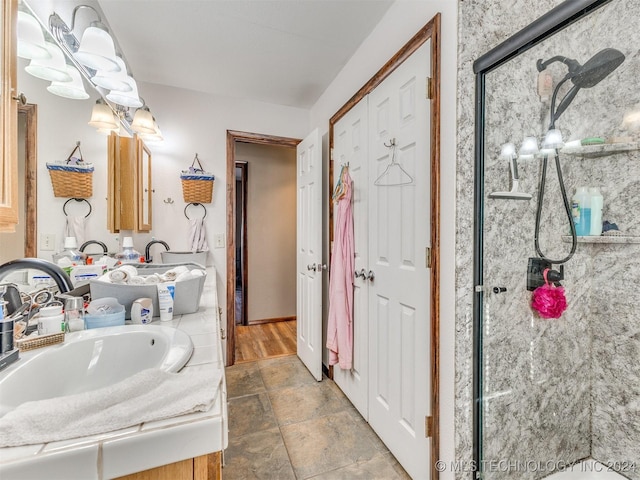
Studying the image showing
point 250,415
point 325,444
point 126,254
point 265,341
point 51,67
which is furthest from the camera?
point 265,341

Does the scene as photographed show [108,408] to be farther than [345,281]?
No

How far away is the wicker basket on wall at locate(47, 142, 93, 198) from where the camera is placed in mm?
1074

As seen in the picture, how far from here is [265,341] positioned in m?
3.18

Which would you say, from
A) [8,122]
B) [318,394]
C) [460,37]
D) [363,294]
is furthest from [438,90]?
[318,394]

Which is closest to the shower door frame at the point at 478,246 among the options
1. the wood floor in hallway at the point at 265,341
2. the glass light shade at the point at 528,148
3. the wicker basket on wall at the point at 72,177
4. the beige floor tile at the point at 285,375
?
the glass light shade at the point at 528,148

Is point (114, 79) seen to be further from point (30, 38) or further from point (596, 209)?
point (596, 209)

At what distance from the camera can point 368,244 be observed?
1.83m

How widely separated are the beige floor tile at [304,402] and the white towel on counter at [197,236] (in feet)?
4.26

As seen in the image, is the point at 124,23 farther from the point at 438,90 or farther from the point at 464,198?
the point at 464,198

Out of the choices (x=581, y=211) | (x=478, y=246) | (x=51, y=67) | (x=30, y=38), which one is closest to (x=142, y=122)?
(x=51, y=67)

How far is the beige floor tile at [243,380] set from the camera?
7.23ft

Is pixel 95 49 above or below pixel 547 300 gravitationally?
above

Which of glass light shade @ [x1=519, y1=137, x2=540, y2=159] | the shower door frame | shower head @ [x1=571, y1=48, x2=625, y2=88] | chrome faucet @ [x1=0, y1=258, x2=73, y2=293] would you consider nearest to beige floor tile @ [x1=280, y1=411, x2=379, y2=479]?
the shower door frame

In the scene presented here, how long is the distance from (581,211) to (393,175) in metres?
0.88
